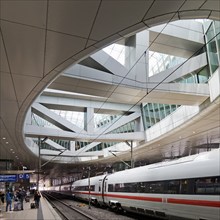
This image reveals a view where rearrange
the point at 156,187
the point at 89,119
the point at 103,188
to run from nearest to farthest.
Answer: the point at 156,187, the point at 103,188, the point at 89,119

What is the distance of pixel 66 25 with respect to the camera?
23.8 feet

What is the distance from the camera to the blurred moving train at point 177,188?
1055 centimetres

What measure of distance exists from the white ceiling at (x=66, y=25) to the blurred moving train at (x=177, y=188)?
549 cm

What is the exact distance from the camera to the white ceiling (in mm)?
6605

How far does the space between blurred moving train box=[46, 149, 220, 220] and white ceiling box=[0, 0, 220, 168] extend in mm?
5491

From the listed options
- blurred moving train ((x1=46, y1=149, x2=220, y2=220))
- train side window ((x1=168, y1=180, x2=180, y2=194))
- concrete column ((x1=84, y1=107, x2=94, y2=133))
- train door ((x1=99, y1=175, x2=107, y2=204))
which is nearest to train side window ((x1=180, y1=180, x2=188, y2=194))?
blurred moving train ((x1=46, y1=149, x2=220, y2=220))

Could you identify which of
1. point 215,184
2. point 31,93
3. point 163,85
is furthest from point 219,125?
point 31,93

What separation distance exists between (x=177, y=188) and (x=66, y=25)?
8643 mm

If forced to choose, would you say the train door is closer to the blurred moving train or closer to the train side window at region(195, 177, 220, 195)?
the blurred moving train

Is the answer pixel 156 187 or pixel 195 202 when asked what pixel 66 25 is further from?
pixel 156 187

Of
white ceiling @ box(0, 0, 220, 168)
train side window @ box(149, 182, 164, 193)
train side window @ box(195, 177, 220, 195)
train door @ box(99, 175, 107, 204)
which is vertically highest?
white ceiling @ box(0, 0, 220, 168)

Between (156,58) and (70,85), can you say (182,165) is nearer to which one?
(70,85)

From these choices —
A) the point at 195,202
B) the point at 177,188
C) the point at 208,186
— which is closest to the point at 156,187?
the point at 177,188

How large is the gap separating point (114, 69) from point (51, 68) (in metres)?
5.55
